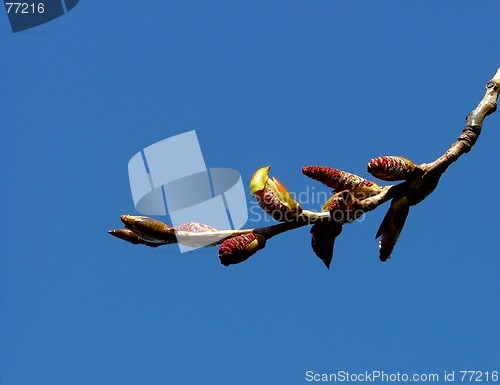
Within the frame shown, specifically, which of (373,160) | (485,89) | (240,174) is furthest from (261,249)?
(485,89)

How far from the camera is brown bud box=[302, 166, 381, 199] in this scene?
2.99 ft

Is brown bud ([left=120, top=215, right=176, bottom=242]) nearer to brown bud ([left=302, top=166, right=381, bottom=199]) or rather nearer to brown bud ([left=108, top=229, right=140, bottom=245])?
brown bud ([left=108, top=229, right=140, bottom=245])

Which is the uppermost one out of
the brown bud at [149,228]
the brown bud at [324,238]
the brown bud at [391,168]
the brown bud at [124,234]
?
the brown bud at [124,234]

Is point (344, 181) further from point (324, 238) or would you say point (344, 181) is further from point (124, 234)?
point (124, 234)

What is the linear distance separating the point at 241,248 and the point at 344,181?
19 cm

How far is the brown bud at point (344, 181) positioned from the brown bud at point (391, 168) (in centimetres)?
2

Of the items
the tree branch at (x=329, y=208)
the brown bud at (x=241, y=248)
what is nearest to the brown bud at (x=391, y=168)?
the tree branch at (x=329, y=208)

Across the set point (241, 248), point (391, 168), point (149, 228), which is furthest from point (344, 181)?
point (149, 228)

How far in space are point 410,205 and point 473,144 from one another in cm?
15

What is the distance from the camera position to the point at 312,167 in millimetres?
930

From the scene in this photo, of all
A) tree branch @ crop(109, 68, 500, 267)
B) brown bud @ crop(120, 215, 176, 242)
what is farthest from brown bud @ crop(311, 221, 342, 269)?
brown bud @ crop(120, 215, 176, 242)

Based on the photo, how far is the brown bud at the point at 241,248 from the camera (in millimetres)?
861

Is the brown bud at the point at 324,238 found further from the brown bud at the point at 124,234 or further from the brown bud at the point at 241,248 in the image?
the brown bud at the point at 124,234

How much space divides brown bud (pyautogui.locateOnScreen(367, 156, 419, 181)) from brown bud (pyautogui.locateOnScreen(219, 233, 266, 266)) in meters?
0.20
